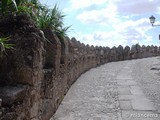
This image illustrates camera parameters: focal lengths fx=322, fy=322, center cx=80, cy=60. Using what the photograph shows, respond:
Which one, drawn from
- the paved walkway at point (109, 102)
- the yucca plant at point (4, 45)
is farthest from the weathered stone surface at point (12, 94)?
the paved walkway at point (109, 102)

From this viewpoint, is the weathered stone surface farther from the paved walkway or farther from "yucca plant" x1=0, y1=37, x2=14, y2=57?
the paved walkway

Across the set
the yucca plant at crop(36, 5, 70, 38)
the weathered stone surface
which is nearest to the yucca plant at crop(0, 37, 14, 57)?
the weathered stone surface

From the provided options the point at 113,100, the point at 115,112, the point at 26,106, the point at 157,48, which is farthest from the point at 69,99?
the point at 157,48

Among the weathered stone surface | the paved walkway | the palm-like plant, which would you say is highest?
the palm-like plant

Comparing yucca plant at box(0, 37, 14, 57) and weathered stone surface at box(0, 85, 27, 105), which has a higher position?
yucca plant at box(0, 37, 14, 57)

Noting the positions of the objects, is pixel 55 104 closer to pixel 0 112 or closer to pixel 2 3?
pixel 2 3

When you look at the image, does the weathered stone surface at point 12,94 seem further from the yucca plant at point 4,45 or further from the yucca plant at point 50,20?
the yucca plant at point 50,20

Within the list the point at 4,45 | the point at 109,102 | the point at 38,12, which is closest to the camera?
the point at 4,45

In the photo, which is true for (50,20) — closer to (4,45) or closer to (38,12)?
(38,12)

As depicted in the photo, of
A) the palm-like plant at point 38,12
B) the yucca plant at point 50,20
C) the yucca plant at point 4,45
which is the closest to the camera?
the yucca plant at point 4,45

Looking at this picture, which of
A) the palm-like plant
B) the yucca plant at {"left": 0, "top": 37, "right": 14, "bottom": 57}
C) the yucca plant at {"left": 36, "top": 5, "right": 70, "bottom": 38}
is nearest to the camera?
the yucca plant at {"left": 0, "top": 37, "right": 14, "bottom": 57}

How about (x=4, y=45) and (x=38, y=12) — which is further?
Answer: (x=38, y=12)

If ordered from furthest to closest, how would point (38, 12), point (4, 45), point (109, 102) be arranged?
point (109, 102)
point (38, 12)
point (4, 45)

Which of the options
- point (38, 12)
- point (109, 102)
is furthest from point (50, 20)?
point (109, 102)
